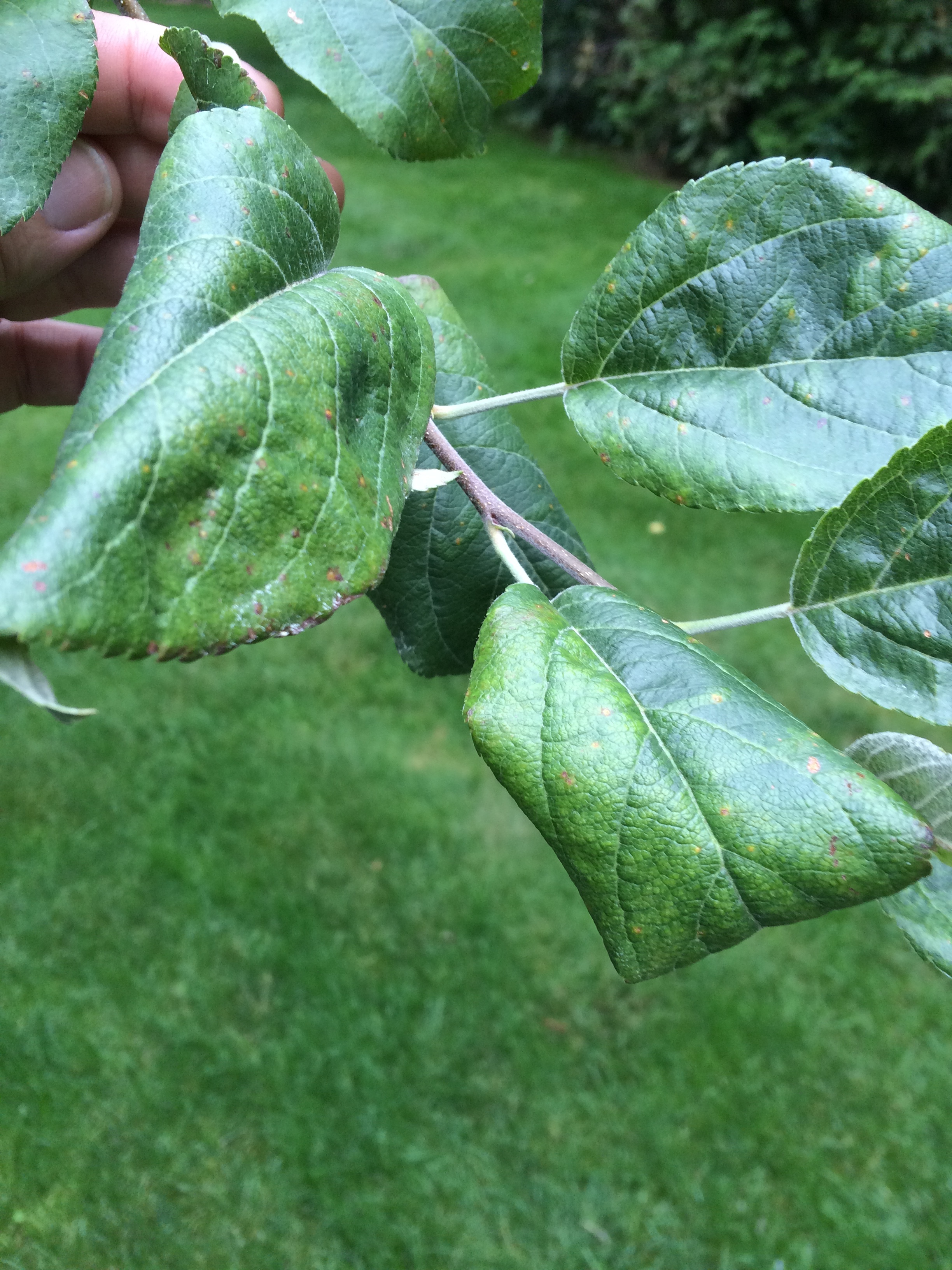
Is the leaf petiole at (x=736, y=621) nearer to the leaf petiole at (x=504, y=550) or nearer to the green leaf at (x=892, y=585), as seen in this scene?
the green leaf at (x=892, y=585)

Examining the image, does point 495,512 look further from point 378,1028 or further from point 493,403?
point 378,1028

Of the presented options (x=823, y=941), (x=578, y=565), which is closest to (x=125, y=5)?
(x=578, y=565)

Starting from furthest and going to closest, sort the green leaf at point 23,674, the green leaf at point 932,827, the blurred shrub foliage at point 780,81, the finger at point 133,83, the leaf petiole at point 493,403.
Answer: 1. the blurred shrub foliage at point 780,81
2. the finger at point 133,83
3. the leaf petiole at point 493,403
4. the green leaf at point 932,827
5. the green leaf at point 23,674

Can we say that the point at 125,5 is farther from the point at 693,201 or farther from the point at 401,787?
the point at 401,787

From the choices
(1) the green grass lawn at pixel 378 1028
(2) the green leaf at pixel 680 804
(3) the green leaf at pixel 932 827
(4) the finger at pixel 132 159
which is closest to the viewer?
→ (2) the green leaf at pixel 680 804

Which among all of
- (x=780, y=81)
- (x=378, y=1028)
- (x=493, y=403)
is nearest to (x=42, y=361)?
(x=493, y=403)

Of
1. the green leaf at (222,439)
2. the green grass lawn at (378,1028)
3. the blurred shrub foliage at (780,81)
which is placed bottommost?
the green grass lawn at (378,1028)

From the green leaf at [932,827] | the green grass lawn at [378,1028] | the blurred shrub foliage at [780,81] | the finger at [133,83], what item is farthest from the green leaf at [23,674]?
the blurred shrub foliage at [780,81]
